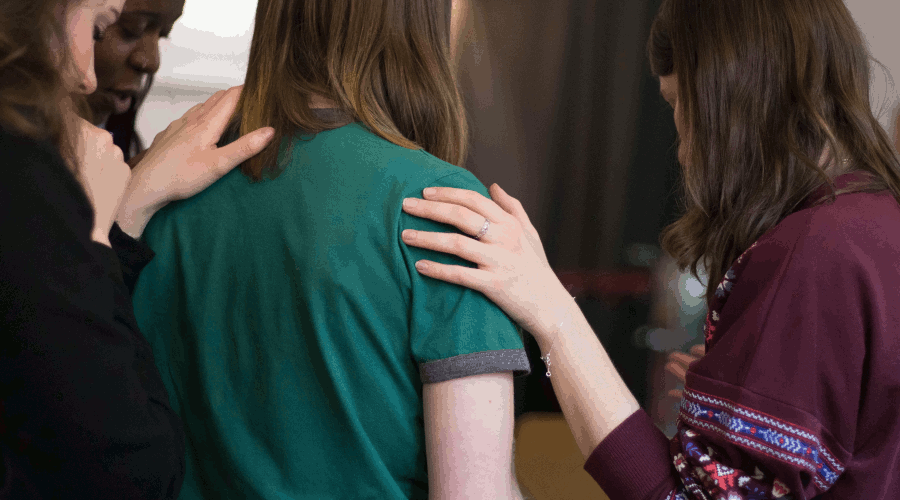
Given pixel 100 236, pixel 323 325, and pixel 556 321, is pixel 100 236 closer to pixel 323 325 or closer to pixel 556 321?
pixel 323 325

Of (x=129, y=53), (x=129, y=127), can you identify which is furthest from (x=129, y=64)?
(x=129, y=127)

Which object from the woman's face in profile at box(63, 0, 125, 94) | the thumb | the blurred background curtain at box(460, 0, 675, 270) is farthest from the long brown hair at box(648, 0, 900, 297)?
the blurred background curtain at box(460, 0, 675, 270)

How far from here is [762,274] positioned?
0.69 metres

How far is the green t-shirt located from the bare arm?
2cm

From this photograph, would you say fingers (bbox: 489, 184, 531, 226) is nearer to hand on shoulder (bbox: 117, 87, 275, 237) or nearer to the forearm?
the forearm

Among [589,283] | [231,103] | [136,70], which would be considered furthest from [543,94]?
[231,103]

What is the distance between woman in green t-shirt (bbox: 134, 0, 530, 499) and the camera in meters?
0.61

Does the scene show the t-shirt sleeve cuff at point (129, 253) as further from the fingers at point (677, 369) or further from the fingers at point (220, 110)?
the fingers at point (677, 369)

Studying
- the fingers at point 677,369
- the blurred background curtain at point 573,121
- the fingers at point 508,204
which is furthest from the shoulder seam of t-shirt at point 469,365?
the blurred background curtain at point 573,121

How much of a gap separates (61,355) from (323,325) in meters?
0.22

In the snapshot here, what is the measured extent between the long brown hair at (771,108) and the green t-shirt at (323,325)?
35 cm

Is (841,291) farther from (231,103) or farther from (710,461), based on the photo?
(231,103)

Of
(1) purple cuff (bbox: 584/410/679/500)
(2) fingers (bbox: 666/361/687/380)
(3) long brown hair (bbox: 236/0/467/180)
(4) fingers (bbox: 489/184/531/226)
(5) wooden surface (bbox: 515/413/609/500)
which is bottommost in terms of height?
(5) wooden surface (bbox: 515/413/609/500)

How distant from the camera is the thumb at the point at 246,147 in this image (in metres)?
0.66
